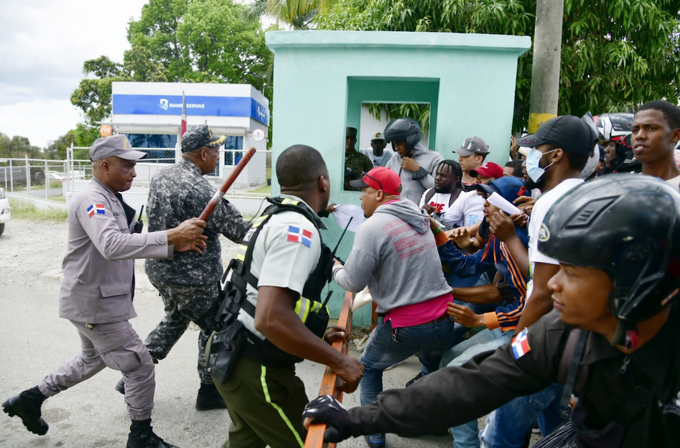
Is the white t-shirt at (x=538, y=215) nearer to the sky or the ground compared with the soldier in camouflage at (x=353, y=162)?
nearer to the ground

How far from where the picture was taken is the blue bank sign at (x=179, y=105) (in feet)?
78.0

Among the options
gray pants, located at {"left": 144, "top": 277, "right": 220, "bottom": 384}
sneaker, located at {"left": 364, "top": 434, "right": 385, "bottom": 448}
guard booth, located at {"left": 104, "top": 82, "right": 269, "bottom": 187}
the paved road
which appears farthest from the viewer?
guard booth, located at {"left": 104, "top": 82, "right": 269, "bottom": 187}

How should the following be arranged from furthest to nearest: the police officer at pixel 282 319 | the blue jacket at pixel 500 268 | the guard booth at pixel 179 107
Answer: the guard booth at pixel 179 107 < the blue jacket at pixel 500 268 < the police officer at pixel 282 319

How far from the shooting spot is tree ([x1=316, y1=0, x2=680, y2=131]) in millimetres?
6953

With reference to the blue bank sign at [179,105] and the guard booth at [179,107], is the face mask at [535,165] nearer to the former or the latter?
the guard booth at [179,107]

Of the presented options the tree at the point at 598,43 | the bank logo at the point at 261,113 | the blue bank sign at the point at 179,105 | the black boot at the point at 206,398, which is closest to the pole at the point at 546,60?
the tree at the point at 598,43

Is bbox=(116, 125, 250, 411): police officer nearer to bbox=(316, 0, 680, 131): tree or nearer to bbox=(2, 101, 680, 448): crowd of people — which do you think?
bbox=(2, 101, 680, 448): crowd of people

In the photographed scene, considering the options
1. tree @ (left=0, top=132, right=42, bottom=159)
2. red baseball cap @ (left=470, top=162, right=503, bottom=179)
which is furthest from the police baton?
tree @ (left=0, top=132, right=42, bottom=159)

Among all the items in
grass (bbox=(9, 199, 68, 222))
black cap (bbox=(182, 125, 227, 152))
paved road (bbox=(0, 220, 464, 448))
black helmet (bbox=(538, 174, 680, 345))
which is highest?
black cap (bbox=(182, 125, 227, 152))

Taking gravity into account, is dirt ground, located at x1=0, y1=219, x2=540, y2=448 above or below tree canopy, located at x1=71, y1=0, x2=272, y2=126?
below

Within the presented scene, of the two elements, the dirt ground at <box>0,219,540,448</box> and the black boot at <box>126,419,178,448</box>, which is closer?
the black boot at <box>126,419,178,448</box>

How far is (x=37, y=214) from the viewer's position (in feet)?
44.5

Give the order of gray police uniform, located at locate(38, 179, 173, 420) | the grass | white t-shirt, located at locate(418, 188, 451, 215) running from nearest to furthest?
gray police uniform, located at locate(38, 179, 173, 420) → white t-shirt, located at locate(418, 188, 451, 215) → the grass

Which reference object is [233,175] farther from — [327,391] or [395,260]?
[327,391]
